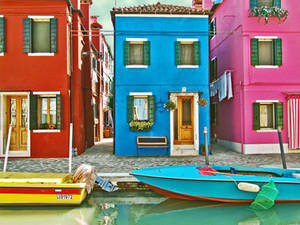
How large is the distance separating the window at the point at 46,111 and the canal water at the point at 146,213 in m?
5.03

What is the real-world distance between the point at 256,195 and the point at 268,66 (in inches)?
308

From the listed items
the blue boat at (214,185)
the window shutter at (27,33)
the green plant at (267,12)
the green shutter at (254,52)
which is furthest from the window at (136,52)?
the blue boat at (214,185)

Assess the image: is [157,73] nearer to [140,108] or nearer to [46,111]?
[140,108]

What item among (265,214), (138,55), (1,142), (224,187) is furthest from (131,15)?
(265,214)

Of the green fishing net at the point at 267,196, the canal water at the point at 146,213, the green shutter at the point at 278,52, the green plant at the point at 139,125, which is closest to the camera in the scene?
the canal water at the point at 146,213

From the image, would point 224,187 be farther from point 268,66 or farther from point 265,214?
point 268,66

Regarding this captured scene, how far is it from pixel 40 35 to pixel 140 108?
17.5 feet

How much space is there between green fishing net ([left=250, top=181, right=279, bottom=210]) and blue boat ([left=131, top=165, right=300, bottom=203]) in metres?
0.11

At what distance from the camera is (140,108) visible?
12.4m

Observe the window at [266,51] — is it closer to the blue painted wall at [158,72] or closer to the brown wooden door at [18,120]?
the blue painted wall at [158,72]

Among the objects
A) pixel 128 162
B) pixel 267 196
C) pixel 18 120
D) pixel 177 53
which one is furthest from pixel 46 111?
pixel 267 196

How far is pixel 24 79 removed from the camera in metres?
11.6

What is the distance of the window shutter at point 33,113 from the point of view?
445 inches

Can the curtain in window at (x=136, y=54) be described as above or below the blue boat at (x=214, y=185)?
above
